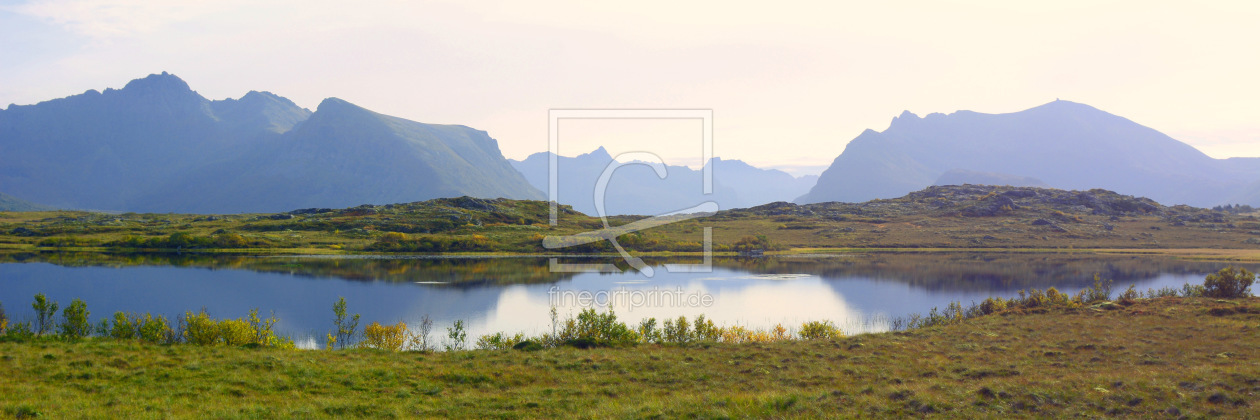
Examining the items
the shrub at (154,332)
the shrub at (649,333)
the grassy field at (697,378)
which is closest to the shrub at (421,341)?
the grassy field at (697,378)

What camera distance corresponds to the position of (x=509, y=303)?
1919 inches

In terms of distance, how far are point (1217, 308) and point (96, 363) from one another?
54732 millimetres

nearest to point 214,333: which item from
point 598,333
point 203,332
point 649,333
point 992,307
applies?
point 203,332

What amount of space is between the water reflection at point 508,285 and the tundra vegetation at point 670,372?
10.7m

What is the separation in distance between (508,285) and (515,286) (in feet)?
3.21

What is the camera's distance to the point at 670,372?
2286cm

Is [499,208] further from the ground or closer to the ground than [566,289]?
further from the ground

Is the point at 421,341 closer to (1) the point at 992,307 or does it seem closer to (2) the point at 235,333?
(2) the point at 235,333

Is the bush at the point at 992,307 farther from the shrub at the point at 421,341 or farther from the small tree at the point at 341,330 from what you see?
the small tree at the point at 341,330

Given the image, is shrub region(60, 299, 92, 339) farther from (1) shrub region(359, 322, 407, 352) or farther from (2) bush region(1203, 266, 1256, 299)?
(2) bush region(1203, 266, 1256, 299)

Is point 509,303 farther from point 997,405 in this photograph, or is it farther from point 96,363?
point 997,405

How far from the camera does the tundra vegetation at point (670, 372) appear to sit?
15883mm

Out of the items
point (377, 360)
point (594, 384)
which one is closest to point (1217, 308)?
point (594, 384)

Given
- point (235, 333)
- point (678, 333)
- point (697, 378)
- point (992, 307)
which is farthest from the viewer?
point (992, 307)
